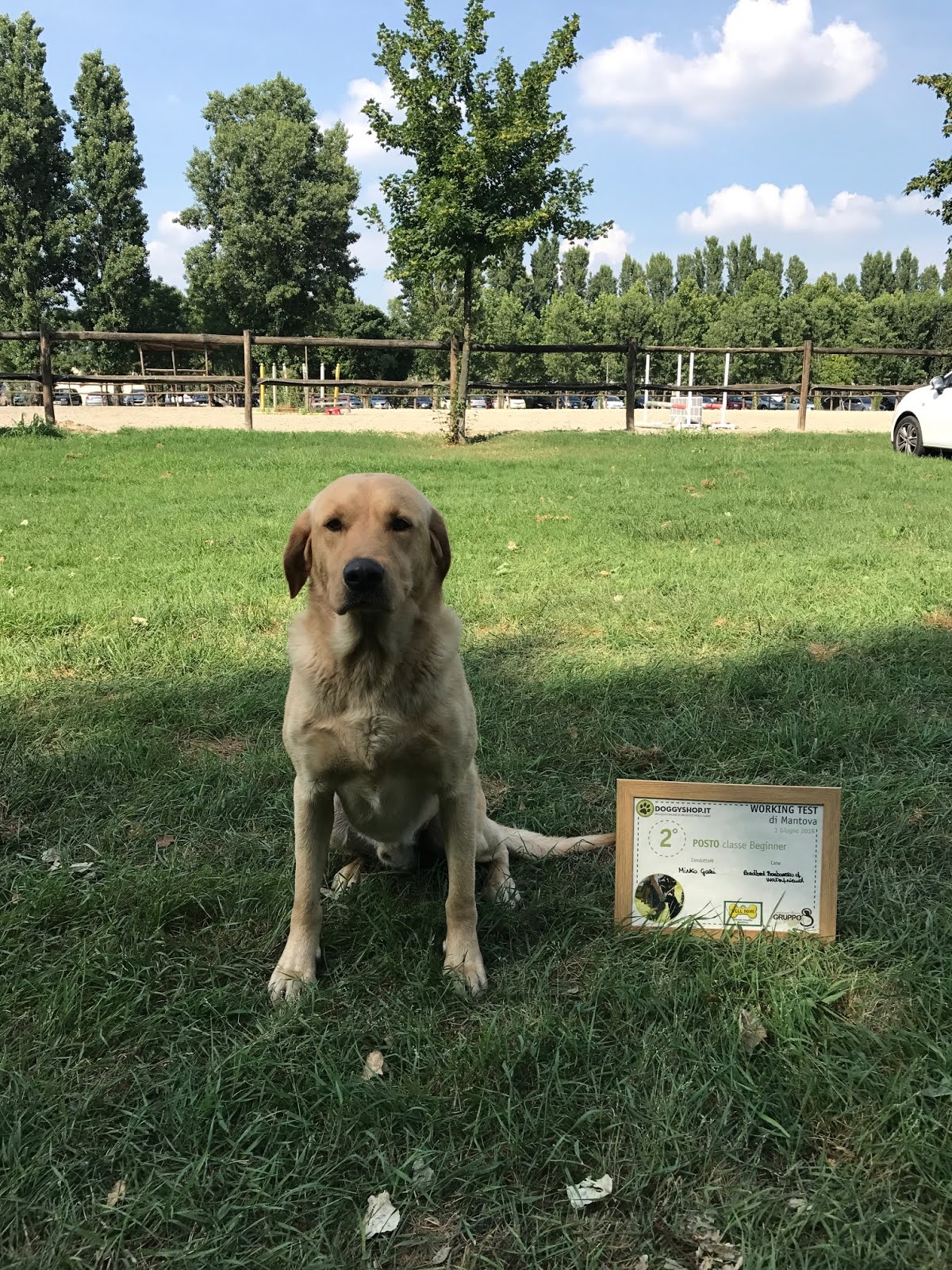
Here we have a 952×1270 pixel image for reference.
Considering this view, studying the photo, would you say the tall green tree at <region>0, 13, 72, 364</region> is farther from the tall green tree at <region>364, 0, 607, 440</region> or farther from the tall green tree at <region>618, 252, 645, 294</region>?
the tall green tree at <region>618, 252, 645, 294</region>

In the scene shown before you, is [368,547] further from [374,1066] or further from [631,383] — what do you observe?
[631,383]

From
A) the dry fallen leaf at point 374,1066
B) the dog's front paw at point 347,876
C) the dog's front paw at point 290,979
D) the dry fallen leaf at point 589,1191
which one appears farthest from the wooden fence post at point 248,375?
the dry fallen leaf at point 589,1191

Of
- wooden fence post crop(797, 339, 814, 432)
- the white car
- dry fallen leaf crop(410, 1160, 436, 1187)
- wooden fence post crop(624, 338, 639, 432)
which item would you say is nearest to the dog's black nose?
dry fallen leaf crop(410, 1160, 436, 1187)

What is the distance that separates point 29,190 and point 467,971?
57398mm

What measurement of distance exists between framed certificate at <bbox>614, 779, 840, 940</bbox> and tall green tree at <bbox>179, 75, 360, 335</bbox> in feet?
172

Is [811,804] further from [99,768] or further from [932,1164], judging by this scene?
[99,768]

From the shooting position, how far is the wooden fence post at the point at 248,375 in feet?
52.2

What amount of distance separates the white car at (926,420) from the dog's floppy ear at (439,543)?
1291 centimetres

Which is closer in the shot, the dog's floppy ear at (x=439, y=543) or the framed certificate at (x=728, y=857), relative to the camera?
the framed certificate at (x=728, y=857)

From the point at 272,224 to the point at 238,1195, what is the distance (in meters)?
54.8

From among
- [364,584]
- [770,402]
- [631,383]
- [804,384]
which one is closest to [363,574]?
[364,584]

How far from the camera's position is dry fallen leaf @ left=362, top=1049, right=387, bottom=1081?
5.76 ft

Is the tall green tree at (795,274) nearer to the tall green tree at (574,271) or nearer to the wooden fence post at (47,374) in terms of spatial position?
the tall green tree at (574,271)

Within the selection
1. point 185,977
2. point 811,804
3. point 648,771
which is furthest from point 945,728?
point 185,977
